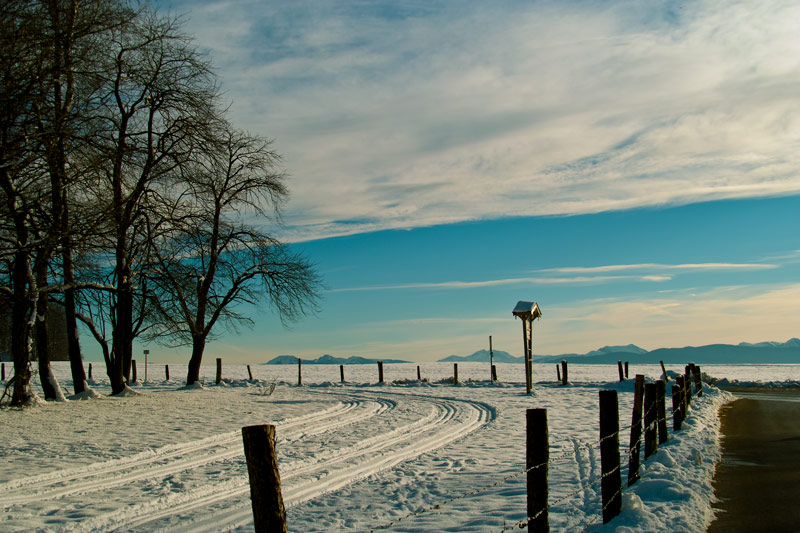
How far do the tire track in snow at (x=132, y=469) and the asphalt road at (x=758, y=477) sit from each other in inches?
297

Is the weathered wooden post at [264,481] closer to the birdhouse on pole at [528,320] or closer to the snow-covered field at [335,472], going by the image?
the snow-covered field at [335,472]

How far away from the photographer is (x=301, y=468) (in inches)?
395

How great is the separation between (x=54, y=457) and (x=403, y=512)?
6.81 m

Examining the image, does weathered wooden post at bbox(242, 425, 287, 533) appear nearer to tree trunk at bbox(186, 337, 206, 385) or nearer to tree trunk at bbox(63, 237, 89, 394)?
tree trunk at bbox(63, 237, 89, 394)

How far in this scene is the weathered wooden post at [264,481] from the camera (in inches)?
148

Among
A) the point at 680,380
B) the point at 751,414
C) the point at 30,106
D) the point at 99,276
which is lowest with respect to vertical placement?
the point at 751,414

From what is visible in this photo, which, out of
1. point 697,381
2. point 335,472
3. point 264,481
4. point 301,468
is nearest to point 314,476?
point 335,472

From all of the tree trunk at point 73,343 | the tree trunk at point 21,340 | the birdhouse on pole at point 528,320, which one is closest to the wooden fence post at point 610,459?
the tree trunk at point 21,340

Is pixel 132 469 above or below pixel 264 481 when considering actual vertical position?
below

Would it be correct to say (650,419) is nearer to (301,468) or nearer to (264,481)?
(301,468)

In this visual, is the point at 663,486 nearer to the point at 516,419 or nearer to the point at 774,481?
the point at 774,481

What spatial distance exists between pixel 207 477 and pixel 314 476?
60.1 inches

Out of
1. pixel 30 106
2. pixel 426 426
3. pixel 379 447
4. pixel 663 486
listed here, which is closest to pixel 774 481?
pixel 663 486

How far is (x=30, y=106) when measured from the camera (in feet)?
55.2
